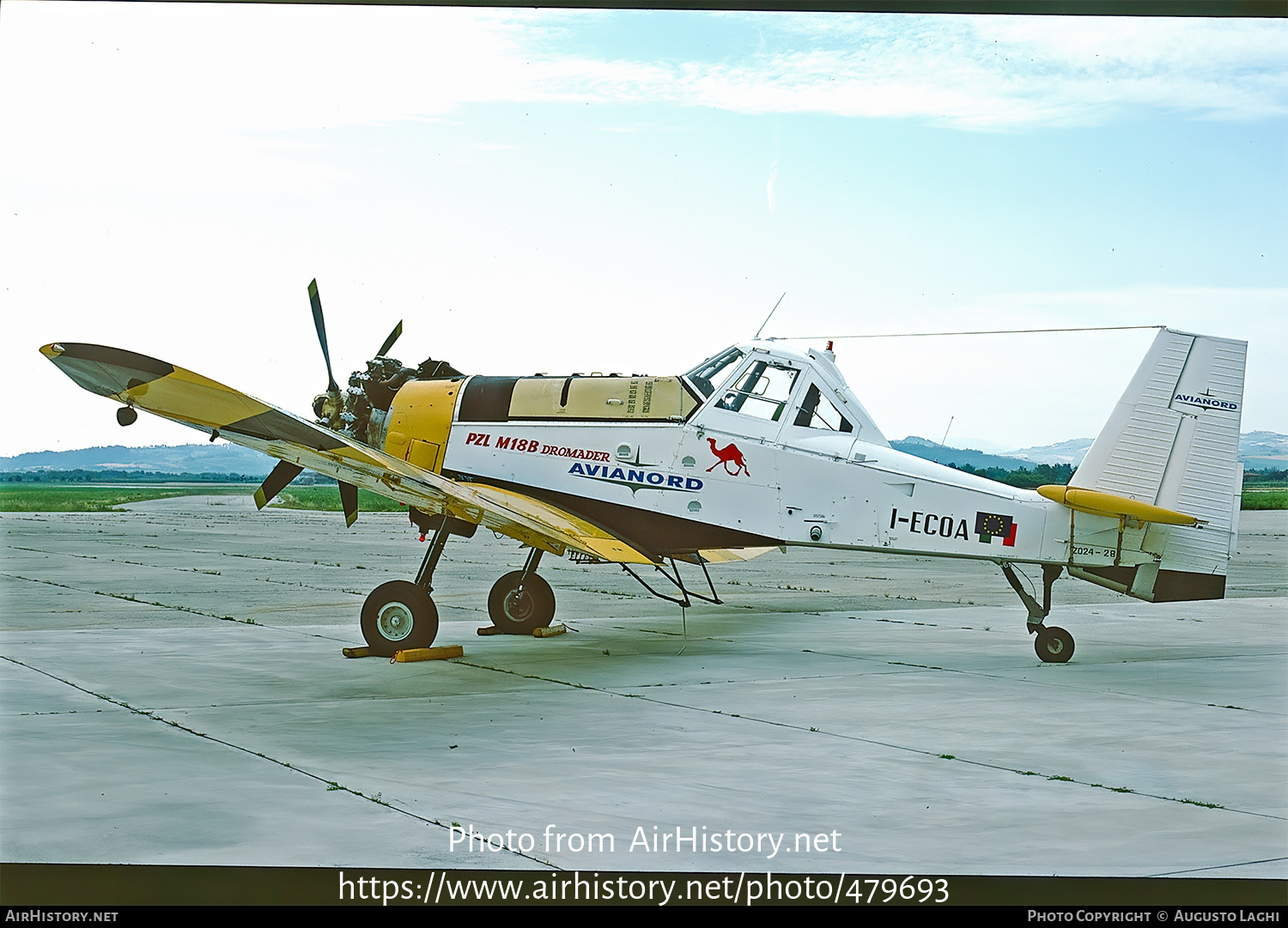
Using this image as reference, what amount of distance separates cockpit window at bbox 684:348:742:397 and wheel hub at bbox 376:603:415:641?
3.30 metres

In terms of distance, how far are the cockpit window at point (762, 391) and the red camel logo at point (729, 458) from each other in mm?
339

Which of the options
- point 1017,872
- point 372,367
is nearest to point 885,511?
point 372,367

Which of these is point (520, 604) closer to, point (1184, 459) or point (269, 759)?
point (269, 759)

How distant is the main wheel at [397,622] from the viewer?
33.4 feet

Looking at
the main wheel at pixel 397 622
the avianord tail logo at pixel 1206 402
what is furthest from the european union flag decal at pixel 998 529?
the main wheel at pixel 397 622

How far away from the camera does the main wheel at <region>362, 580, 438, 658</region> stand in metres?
10.2

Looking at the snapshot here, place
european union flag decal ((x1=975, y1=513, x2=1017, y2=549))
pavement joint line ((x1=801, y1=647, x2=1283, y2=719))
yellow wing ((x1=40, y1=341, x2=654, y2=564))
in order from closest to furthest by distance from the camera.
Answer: yellow wing ((x1=40, y1=341, x2=654, y2=564)), pavement joint line ((x1=801, y1=647, x2=1283, y2=719)), european union flag decal ((x1=975, y1=513, x2=1017, y2=549))

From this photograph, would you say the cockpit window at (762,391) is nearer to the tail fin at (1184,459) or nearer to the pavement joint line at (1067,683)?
the pavement joint line at (1067,683)

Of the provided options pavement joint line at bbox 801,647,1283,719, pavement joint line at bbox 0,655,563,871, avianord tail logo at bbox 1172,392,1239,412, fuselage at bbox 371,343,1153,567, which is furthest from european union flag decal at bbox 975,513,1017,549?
pavement joint line at bbox 0,655,563,871

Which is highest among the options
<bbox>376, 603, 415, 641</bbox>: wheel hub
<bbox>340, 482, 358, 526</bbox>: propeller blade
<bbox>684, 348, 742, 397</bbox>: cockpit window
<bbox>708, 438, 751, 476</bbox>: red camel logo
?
<bbox>684, 348, 742, 397</bbox>: cockpit window

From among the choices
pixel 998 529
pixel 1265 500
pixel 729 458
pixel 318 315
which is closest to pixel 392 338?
pixel 318 315

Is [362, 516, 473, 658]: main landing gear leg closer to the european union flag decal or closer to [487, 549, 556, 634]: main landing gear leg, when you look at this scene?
[487, 549, 556, 634]: main landing gear leg

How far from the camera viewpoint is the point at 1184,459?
10188mm

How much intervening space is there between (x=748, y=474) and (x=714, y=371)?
3.29 feet
